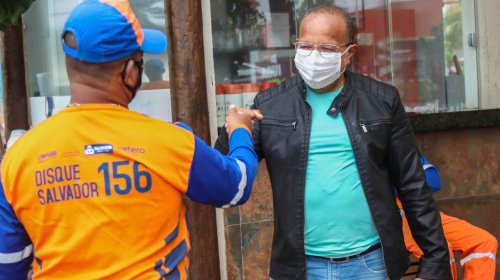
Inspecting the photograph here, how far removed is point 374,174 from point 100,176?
4.05 feet

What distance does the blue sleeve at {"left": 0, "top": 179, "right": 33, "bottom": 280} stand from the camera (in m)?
1.91

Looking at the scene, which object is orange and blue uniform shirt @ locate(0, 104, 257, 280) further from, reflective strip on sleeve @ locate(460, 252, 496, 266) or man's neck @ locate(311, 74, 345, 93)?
reflective strip on sleeve @ locate(460, 252, 496, 266)

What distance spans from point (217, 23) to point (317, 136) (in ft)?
10.1

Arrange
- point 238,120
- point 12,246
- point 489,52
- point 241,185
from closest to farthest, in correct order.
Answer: point 12,246
point 241,185
point 238,120
point 489,52

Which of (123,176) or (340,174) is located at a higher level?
(123,176)

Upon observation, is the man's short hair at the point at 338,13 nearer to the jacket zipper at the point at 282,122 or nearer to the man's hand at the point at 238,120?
the jacket zipper at the point at 282,122

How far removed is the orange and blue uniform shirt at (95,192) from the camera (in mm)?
1849

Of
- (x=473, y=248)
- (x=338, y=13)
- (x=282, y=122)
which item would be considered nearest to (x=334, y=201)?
(x=282, y=122)

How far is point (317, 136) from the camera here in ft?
9.12

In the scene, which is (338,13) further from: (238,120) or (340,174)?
(238,120)

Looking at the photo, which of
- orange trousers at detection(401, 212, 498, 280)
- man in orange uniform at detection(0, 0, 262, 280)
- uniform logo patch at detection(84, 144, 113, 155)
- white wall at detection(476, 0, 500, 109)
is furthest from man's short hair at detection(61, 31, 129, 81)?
white wall at detection(476, 0, 500, 109)

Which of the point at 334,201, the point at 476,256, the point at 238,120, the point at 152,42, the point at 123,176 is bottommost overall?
the point at 476,256

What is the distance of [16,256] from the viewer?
6.47 ft

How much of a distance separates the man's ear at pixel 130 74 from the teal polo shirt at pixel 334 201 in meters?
0.99
